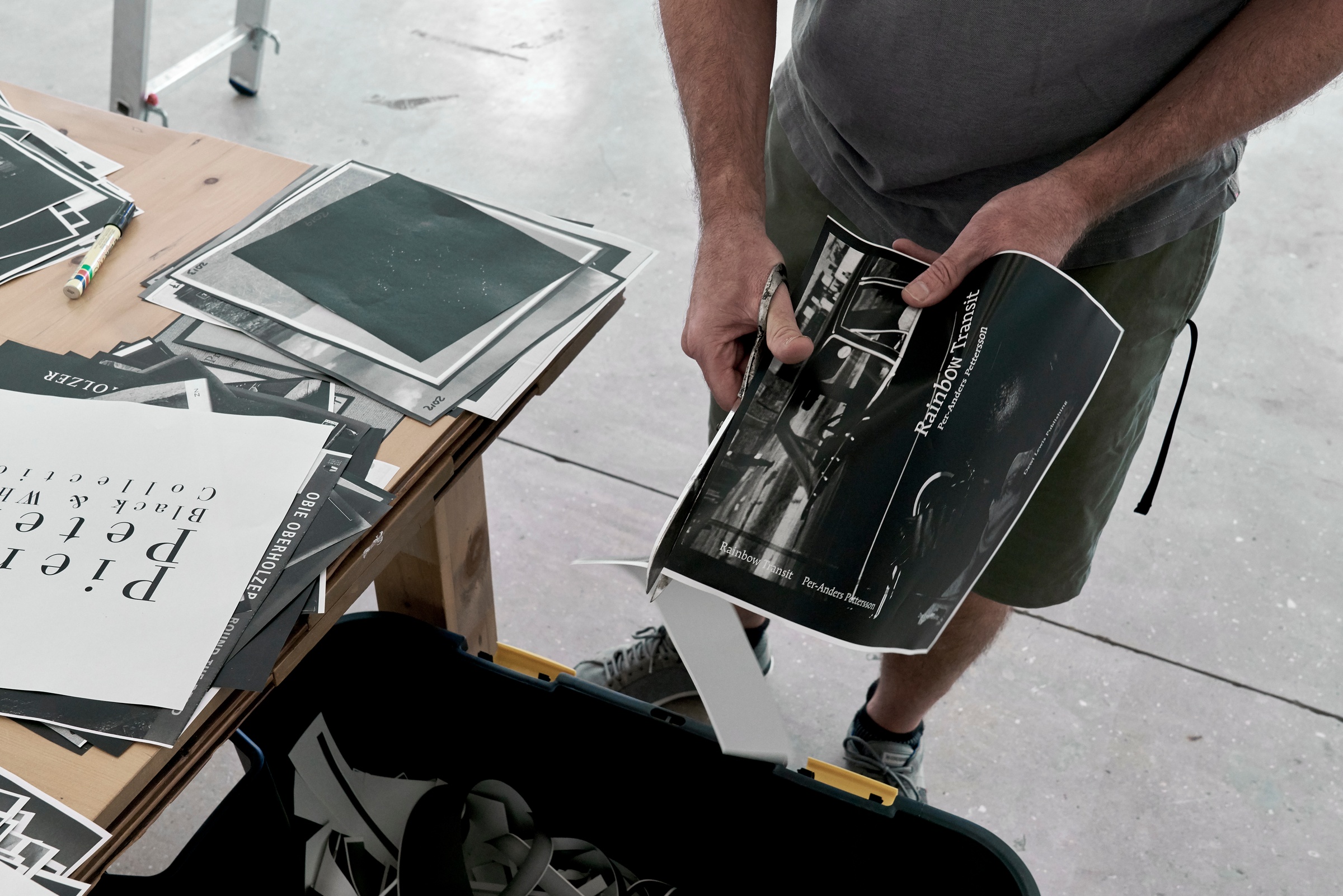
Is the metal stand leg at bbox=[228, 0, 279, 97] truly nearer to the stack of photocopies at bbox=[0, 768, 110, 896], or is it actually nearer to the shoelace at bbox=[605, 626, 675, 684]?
the shoelace at bbox=[605, 626, 675, 684]

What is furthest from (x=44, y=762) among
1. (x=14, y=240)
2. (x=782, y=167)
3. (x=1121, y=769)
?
(x=1121, y=769)

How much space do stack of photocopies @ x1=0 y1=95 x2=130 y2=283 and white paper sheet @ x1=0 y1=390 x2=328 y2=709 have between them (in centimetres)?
18

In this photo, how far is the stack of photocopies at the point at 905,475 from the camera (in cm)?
61

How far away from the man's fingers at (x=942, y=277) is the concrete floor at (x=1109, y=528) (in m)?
0.81

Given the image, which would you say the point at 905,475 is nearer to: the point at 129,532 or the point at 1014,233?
the point at 1014,233

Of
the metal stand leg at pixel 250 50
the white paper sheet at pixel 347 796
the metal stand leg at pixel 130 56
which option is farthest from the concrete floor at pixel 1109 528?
the white paper sheet at pixel 347 796

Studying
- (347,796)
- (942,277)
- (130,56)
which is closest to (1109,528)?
(942,277)

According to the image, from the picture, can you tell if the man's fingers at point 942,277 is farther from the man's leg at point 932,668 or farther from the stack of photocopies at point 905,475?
the man's leg at point 932,668

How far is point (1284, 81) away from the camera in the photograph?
695 mm

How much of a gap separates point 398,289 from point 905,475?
0.42 metres

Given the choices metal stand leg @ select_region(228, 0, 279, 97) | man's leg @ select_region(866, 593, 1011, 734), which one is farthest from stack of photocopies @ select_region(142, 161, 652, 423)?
metal stand leg @ select_region(228, 0, 279, 97)

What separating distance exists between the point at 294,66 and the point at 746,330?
214cm

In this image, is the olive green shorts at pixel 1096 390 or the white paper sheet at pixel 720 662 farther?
the olive green shorts at pixel 1096 390

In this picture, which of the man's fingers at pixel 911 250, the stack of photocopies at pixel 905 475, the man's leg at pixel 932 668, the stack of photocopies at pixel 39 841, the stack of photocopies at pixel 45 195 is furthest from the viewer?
the man's leg at pixel 932 668
